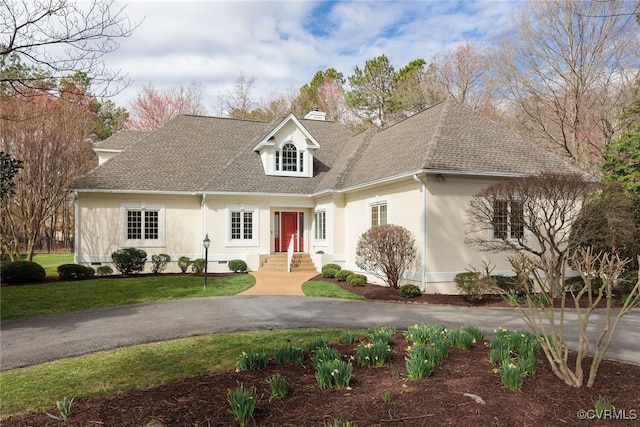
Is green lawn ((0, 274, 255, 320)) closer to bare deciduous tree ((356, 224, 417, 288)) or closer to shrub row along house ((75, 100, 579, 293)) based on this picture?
shrub row along house ((75, 100, 579, 293))

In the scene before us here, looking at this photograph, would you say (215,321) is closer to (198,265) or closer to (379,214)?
(379,214)

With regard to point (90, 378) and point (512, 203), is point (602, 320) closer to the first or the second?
point (512, 203)

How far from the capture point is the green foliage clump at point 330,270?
54.2 ft

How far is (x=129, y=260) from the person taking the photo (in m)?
17.2

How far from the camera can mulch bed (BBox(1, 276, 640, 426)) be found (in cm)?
382

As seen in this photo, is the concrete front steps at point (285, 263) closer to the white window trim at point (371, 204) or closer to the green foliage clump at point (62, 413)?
the white window trim at point (371, 204)

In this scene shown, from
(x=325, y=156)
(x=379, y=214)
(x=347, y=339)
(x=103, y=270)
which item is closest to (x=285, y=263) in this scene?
(x=379, y=214)

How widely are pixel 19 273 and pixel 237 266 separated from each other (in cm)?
766

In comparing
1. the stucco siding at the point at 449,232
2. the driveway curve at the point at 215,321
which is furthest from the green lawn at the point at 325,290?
the stucco siding at the point at 449,232

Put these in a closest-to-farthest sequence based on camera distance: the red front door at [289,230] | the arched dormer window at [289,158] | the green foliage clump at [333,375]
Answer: the green foliage clump at [333,375], the red front door at [289,230], the arched dormer window at [289,158]

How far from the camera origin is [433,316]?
9.69 meters

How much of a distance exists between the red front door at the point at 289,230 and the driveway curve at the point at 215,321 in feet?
28.2

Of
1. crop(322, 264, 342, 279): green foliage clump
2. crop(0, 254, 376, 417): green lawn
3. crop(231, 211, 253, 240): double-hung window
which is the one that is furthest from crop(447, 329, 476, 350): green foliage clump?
crop(231, 211, 253, 240): double-hung window

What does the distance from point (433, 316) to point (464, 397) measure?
18.5 ft
